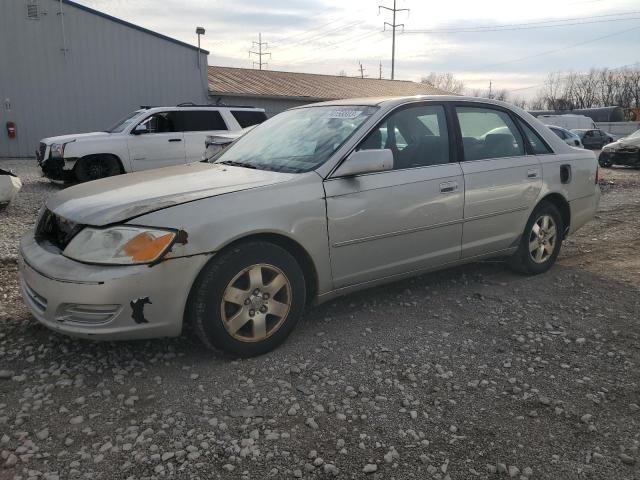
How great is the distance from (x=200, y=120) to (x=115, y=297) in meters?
9.12

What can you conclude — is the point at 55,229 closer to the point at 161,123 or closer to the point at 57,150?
the point at 57,150

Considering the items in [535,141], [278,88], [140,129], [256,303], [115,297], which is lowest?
[256,303]

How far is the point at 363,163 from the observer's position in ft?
11.6

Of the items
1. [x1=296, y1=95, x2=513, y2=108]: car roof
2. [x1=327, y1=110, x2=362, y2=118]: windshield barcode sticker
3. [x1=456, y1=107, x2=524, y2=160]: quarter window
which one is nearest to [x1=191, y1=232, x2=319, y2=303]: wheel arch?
[x1=327, y1=110, x2=362, y2=118]: windshield barcode sticker

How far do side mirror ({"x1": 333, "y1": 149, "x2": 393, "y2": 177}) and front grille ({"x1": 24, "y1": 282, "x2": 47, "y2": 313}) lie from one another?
1913mm

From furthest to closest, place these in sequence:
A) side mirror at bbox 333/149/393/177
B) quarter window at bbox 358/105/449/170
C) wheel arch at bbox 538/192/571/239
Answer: wheel arch at bbox 538/192/571/239 → quarter window at bbox 358/105/449/170 → side mirror at bbox 333/149/393/177

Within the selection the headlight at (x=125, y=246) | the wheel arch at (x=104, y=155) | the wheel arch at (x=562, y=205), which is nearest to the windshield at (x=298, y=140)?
the headlight at (x=125, y=246)

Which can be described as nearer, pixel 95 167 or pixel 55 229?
pixel 55 229

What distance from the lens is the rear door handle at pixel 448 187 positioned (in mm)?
4068

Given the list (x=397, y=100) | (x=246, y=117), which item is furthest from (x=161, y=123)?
(x=397, y=100)

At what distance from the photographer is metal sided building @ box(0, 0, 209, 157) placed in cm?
1894

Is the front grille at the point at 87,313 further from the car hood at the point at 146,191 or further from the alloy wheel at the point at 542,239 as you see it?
the alloy wheel at the point at 542,239

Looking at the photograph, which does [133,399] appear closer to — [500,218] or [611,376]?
[611,376]

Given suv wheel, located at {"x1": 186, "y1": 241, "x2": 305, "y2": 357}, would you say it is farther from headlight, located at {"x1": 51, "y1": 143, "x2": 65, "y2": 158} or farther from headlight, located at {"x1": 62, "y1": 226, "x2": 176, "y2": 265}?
headlight, located at {"x1": 51, "y1": 143, "x2": 65, "y2": 158}
